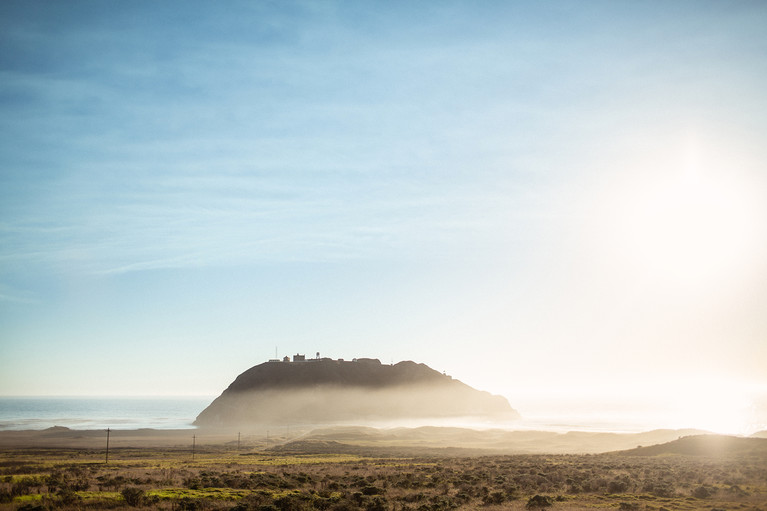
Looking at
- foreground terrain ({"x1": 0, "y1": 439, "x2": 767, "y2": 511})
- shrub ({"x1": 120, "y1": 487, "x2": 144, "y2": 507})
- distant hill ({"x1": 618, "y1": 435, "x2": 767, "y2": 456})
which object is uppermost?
shrub ({"x1": 120, "y1": 487, "x2": 144, "y2": 507})

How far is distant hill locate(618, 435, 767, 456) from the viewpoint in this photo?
60.6 metres

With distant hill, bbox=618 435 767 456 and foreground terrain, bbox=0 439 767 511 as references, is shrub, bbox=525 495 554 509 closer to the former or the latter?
foreground terrain, bbox=0 439 767 511

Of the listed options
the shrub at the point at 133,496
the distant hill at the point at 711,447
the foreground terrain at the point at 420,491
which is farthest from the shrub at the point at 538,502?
the distant hill at the point at 711,447

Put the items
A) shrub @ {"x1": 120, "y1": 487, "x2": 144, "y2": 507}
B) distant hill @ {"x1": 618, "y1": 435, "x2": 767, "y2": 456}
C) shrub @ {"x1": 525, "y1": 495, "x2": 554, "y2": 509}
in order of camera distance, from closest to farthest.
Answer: shrub @ {"x1": 120, "y1": 487, "x2": 144, "y2": 507}
shrub @ {"x1": 525, "y1": 495, "x2": 554, "y2": 509}
distant hill @ {"x1": 618, "y1": 435, "x2": 767, "y2": 456}

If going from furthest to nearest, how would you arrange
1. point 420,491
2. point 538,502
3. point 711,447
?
1. point 711,447
2. point 420,491
3. point 538,502

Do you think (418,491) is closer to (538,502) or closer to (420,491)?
(420,491)

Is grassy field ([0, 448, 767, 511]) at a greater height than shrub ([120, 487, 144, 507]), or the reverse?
shrub ([120, 487, 144, 507])

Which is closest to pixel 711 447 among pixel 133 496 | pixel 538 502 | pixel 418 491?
pixel 538 502

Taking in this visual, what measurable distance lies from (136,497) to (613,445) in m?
102

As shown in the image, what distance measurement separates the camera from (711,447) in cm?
6525

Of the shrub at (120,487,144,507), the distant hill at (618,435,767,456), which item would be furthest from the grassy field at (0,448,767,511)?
the distant hill at (618,435,767,456)

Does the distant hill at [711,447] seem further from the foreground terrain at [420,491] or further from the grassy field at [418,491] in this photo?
the grassy field at [418,491]

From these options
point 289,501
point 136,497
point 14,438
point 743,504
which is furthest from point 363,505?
point 14,438

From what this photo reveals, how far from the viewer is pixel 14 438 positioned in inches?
5044
